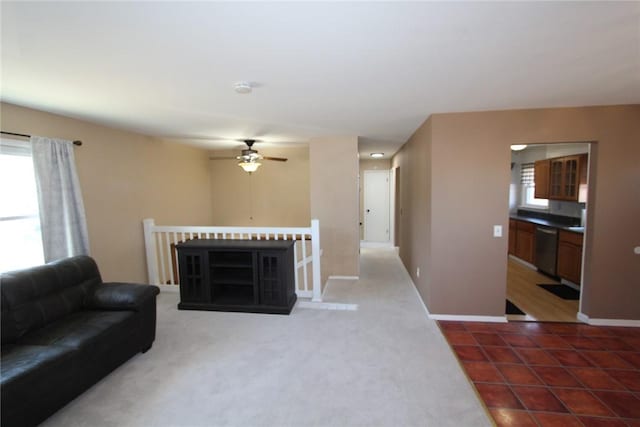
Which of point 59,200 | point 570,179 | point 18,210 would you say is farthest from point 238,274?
point 570,179

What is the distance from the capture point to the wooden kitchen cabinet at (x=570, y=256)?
425cm

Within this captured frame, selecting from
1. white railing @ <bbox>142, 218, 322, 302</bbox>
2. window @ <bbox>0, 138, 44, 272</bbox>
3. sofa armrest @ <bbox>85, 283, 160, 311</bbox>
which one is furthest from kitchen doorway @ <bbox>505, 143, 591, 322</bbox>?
window @ <bbox>0, 138, 44, 272</bbox>

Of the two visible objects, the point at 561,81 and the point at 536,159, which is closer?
the point at 561,81

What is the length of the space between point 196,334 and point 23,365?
1462mm

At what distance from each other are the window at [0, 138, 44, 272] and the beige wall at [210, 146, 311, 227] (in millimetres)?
3775

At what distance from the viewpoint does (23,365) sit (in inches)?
72.8

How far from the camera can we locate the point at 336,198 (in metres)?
4.99

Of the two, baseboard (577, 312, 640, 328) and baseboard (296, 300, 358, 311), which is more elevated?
baseboard (296, 300, 358, 311)

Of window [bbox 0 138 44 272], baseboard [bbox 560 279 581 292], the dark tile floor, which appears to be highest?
window [bbox 0 138 44 272]

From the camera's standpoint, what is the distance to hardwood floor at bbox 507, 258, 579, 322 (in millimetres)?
3576

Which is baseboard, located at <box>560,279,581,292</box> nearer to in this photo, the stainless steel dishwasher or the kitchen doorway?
the kitchen doorway

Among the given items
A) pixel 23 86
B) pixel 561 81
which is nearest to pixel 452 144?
pixel 561 81

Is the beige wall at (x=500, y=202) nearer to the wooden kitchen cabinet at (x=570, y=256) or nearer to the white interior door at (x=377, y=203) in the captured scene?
the wooden kitchen cabinet at (x=570, y=256)

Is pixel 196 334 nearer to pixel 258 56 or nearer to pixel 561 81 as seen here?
pixel 258 56
